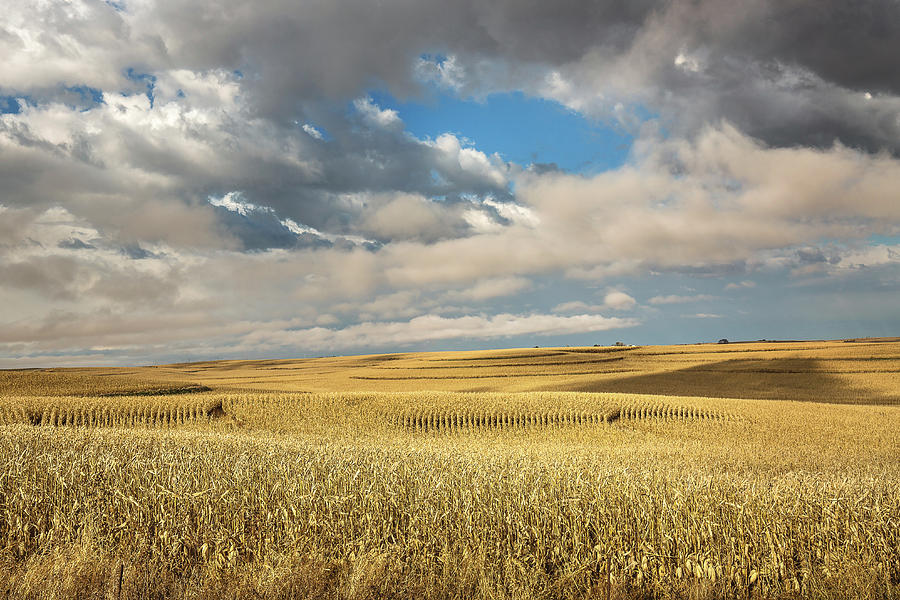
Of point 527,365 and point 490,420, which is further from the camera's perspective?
point 527,365

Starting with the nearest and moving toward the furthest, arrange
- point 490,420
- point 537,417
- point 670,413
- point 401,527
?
point 401,527, point 537,417, point 490,420, point 670,413

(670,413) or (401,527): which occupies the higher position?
(401,527)

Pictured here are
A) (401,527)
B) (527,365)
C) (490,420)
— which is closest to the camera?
(401,527)

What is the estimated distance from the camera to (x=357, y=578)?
20.6 feet

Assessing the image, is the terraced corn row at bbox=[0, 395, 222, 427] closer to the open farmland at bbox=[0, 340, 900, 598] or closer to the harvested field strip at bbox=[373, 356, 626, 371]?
the open farmland at bbox=[0, 340, 900, 598]

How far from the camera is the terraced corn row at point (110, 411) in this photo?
2372cm

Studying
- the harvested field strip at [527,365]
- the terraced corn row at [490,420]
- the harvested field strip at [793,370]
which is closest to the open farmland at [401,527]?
the terraced corn row at [490,420]

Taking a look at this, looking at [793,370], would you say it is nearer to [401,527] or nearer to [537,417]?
[537,417]

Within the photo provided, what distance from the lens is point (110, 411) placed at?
25047 millimetres

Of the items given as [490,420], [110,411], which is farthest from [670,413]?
[110,411]

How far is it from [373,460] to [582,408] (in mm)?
17464

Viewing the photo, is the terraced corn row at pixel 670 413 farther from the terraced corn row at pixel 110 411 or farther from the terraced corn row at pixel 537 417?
the terraced corn row at pixel 110 411

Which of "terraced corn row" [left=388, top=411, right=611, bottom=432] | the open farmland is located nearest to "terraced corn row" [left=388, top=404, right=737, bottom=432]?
"terraced corn row" [left=388, top=411, right=611, bottom=432]

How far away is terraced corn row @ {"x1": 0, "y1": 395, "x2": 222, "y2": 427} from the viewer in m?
23.7
